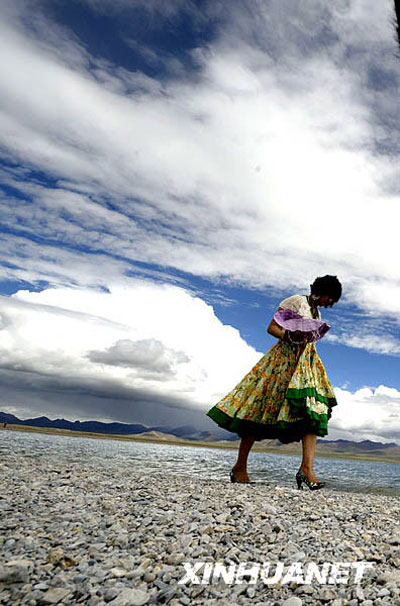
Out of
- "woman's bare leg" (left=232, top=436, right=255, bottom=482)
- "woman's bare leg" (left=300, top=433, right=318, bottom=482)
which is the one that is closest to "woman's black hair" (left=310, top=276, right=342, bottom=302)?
"woman's bare leg" (left=300, top=433, right=318, bottom=482)

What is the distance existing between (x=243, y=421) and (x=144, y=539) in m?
3.96

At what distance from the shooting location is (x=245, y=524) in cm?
425

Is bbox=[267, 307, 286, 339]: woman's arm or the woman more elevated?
bbox=[267, 307, 286, 339]: woman's arm

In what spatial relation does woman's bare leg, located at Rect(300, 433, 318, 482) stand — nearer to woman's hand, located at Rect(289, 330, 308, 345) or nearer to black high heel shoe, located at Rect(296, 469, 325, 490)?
black high heel shoe, located at Rect(296, 469, 325, 490)

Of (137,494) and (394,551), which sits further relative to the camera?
(137,494)

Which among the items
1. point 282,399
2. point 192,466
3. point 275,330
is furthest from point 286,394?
point 192,466

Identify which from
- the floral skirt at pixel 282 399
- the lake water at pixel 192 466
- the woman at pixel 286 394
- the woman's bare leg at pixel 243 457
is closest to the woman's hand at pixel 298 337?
the woman at pixel 286 394

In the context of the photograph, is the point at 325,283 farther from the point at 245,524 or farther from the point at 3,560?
the point at 3,560

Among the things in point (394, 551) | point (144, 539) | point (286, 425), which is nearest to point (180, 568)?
point (144, 539)

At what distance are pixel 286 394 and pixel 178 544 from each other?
388cm

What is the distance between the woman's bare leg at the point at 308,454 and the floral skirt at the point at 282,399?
108 mm

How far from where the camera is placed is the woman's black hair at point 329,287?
7.46m

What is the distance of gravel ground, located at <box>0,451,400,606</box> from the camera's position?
2.86m

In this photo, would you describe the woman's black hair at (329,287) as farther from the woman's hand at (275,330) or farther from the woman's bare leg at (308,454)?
the woman's bare leg at (308,454)
